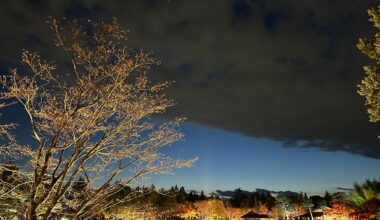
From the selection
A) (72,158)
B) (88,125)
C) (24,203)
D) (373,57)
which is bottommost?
→ (24,203)

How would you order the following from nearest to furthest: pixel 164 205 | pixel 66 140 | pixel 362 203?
1. pixel 66 140
2. pixel 362 203
3. pixel 164 205

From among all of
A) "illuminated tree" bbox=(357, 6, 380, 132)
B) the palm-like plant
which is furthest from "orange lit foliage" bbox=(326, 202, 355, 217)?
"illuminated tree" bbox=(357, 6, 380, 132)

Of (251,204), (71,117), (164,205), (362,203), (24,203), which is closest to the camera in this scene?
(71,117)

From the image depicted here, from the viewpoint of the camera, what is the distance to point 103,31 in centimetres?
568

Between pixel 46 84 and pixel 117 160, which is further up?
pixel 46 84

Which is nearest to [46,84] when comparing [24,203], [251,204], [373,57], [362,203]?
[24,203]

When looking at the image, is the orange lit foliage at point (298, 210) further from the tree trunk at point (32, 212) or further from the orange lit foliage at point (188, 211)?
the tree trunk at point (32, 212)

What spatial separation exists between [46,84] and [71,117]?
0.79 metres

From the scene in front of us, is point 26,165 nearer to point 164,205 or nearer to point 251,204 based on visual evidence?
point 164,205

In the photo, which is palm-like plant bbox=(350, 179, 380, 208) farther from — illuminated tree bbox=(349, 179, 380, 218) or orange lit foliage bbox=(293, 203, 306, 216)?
orange lit foliage bbox=(293, 203, 306, 216)

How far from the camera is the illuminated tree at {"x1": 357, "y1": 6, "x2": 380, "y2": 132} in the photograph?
11.0m

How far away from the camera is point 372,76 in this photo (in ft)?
36.6

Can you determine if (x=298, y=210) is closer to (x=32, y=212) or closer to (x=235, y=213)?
(x=235, y=213)

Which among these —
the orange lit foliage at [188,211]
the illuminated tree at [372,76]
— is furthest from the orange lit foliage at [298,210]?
the illuminated tree at [372,76]
